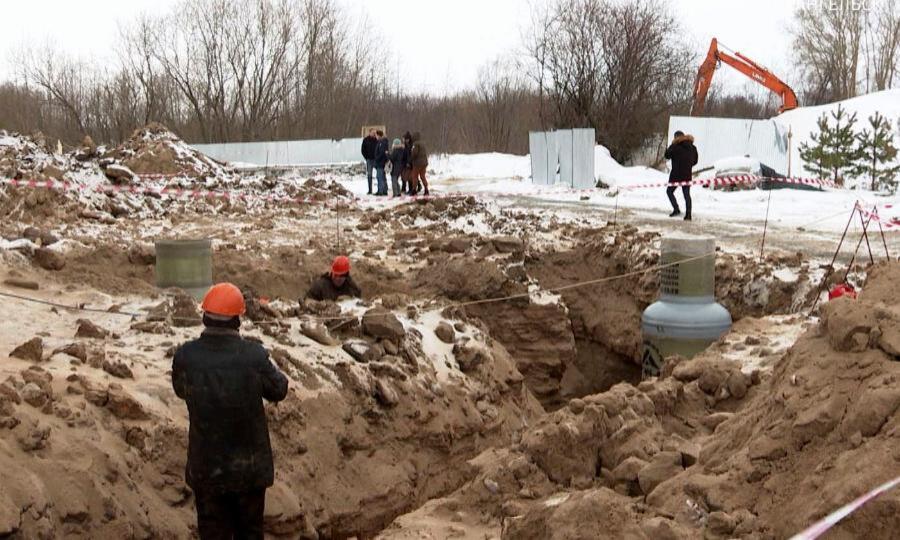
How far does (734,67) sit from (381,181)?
17377 mm

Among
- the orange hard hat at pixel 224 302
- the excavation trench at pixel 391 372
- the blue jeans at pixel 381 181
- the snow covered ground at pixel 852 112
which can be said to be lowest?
the excavation trench at pixel 391 372

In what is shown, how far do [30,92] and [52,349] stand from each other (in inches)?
1700

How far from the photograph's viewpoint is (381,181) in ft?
72.0

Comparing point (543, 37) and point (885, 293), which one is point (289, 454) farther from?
point (543, 37)

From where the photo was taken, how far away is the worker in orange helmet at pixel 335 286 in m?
10.2

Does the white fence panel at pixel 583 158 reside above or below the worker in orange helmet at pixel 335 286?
above

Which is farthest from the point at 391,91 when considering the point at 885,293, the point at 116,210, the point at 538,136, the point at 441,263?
the point at 885,293

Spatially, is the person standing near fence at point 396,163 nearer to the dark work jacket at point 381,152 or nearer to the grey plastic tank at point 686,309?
the dark work jacket at point 381,152

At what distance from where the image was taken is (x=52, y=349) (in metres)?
7.02

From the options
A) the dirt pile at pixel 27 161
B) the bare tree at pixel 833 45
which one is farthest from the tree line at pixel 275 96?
the dirt pile at pixel 27 161

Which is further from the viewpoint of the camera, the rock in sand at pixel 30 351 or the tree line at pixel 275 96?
the tree line at pixel 275 96

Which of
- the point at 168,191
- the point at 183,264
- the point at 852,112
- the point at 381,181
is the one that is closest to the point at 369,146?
the point at 381,181

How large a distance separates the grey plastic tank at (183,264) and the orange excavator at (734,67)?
2555cm

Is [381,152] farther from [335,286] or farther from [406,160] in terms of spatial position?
[335,286]
